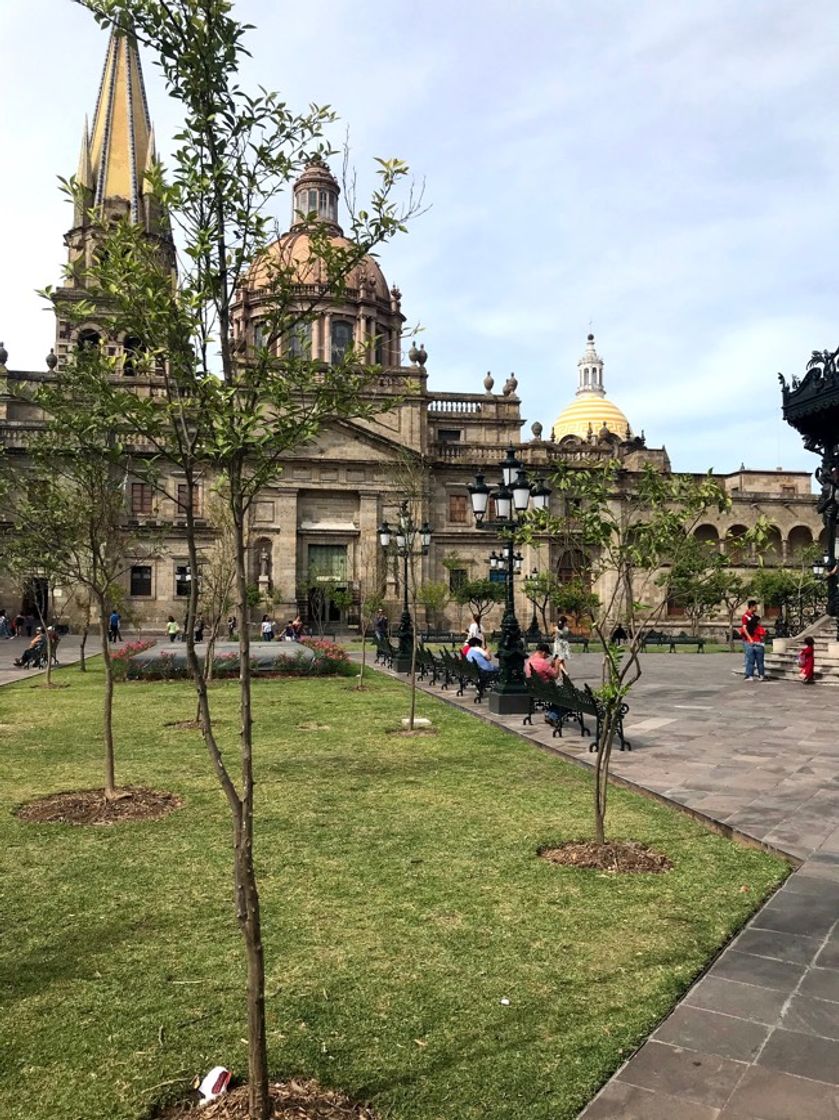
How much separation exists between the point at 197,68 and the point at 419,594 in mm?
39355

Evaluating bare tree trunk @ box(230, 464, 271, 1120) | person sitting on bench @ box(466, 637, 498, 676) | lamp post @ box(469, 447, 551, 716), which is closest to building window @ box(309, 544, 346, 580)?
person sitting on bench @ box(466, 637, 498, 676)

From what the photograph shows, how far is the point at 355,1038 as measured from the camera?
12.5 feet

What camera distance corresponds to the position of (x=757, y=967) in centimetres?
450

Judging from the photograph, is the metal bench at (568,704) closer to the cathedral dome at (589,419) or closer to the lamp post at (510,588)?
the lamp post at (510,588)

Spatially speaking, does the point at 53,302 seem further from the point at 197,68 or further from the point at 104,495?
the point at 104,495

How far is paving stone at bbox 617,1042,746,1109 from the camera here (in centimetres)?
335

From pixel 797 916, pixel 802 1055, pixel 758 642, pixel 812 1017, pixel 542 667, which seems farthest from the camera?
pixel 758 642

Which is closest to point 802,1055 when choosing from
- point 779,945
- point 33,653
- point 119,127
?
point 779,945

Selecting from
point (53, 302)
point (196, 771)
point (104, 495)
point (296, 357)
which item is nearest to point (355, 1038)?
point (296, 357)

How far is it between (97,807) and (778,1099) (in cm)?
621

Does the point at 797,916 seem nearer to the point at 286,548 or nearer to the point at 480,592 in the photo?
the point at 480,592

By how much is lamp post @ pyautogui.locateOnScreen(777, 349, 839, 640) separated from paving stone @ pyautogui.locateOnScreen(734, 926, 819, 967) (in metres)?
18.2

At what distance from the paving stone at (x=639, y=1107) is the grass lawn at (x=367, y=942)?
9 cm

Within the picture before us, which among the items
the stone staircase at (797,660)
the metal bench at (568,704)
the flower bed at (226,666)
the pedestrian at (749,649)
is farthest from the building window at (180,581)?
the metal bench at (568,704)
